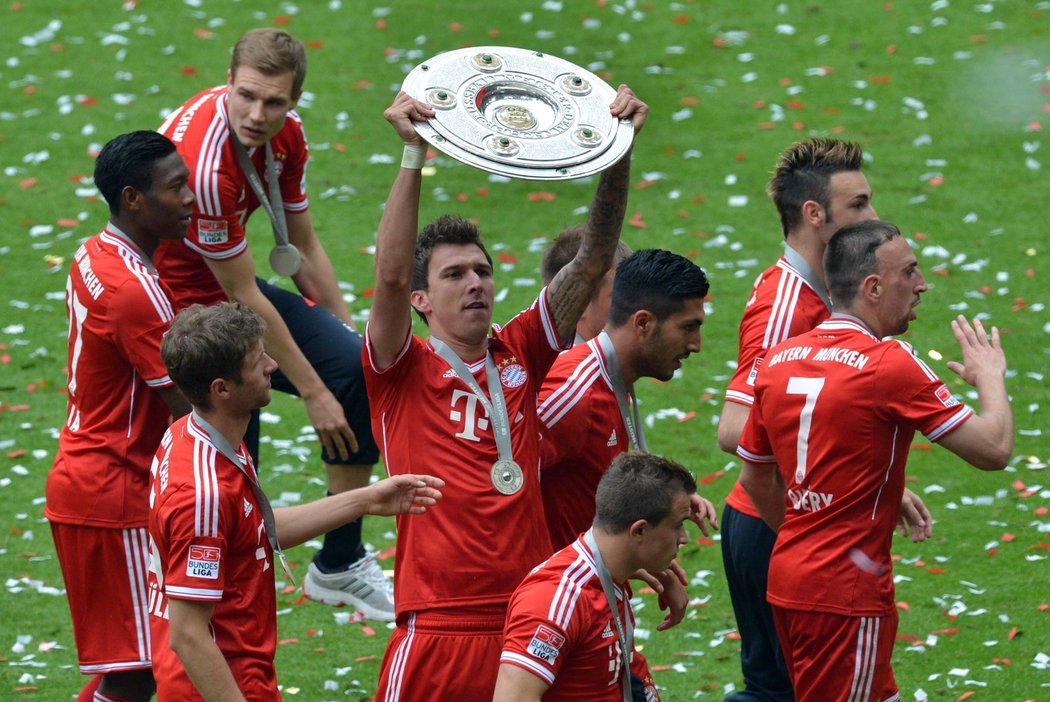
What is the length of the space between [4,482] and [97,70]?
22.0ft

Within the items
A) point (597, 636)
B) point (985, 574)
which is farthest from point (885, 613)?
point (985, 574)

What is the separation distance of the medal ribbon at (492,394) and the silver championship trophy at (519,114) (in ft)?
2.55

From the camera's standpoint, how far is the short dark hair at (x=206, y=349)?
4586 mm

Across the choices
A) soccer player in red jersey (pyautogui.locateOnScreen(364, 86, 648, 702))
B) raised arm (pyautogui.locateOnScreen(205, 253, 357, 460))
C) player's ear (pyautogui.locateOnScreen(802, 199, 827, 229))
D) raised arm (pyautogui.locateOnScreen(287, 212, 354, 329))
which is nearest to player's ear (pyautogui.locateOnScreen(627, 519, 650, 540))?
soccer player in red jersey (pyautogui.locateOnScreen(364, 86, 648, 702))

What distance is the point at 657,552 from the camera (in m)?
4.46

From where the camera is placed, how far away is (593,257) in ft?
16.9

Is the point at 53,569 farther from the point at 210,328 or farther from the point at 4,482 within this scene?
the point at 210,328

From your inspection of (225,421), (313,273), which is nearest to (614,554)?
(225,421)

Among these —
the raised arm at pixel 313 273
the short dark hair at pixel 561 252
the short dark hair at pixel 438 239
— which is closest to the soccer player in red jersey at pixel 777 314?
the short dark hair at pixel 561 252

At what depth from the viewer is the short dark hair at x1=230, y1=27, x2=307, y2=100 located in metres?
6.46

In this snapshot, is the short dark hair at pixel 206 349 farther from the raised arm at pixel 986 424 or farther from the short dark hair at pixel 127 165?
the raised arm at pixel 986 424

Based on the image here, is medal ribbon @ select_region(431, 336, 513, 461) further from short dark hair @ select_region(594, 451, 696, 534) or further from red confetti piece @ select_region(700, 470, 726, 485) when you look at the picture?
red confetti piece @ select_region(700, 470, 726, 485)

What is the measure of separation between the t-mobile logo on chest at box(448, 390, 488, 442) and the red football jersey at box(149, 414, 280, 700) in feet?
2.20

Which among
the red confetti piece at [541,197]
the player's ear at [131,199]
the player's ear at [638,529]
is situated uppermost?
the player's ear at [131,199]
